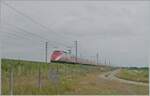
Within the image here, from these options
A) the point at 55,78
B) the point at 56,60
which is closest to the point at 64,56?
the point at 56,60

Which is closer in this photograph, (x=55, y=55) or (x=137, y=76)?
(x=55, y=55)

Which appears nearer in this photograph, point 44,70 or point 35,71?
point 35,71

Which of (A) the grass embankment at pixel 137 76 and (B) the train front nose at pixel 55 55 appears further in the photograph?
(B) the train front nose at pixel 55 55

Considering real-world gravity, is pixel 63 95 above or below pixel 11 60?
below

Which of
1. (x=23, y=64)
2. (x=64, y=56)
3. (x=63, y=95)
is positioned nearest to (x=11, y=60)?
(x=23, y=64)

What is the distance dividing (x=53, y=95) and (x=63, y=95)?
1.96 feet

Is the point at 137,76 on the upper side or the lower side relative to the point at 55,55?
Result: lower

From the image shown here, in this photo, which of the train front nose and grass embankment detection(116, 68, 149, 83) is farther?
the train front nose

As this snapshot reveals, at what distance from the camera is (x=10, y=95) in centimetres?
1241

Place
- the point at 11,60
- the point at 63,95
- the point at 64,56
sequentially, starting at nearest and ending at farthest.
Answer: the point at 63,95 < the point at 11,60 < the point at 64,56

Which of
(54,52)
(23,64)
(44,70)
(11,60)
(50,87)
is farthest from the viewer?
(54,52)

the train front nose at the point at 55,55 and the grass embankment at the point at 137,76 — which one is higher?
the train front nose at the point at 55,55

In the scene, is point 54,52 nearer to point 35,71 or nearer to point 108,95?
point 35,71

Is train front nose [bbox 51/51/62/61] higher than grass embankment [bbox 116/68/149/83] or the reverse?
higher
